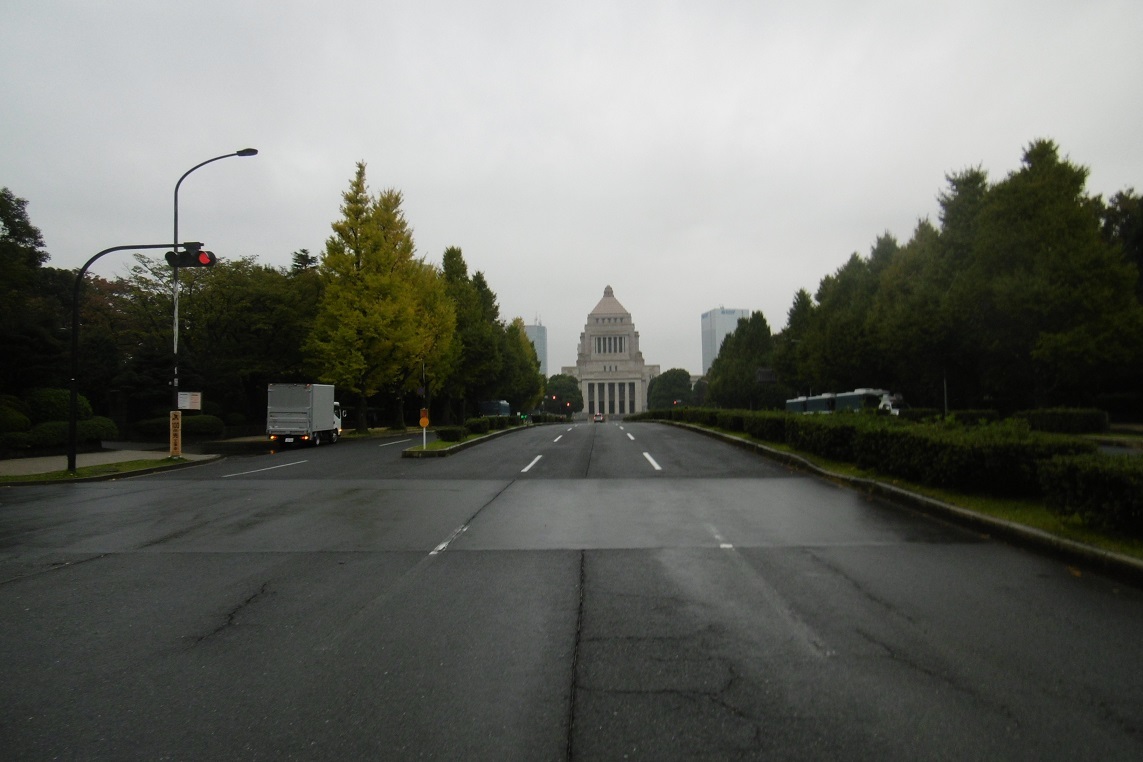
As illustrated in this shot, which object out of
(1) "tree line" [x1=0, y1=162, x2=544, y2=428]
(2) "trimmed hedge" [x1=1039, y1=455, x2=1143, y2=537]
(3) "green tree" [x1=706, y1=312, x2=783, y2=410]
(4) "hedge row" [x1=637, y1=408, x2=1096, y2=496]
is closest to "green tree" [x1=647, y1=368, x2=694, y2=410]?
(3) "green tree" [x1=706, y1=312, x2=783, y2=410]

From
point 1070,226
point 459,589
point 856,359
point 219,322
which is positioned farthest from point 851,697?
point 856,359

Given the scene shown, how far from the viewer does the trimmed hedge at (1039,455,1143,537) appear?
6.29m

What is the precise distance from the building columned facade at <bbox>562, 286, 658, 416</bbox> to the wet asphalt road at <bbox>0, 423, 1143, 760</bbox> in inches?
5295

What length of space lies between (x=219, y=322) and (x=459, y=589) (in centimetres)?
3848

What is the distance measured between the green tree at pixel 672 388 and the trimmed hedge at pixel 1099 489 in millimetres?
125110

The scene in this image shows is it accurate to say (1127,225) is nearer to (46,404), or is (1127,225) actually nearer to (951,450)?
(951,450)

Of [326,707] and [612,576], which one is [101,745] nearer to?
[326,707]

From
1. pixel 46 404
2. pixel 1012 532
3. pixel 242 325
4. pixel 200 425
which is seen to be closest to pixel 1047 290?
pixel 1012 532

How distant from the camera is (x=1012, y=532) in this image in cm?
731

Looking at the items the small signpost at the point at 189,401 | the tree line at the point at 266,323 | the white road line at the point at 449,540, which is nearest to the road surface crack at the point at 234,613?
the white road line at the point at 449,540

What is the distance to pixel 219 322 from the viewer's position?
127 feet

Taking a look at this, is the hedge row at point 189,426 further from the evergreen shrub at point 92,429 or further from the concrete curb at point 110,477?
the concrete curb at point 110,477

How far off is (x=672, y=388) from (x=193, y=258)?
12239cm

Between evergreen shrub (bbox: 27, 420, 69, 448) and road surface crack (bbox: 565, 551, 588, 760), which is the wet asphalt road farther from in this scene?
evergreen shrub (bbox: 27, 420, 69, 448)
